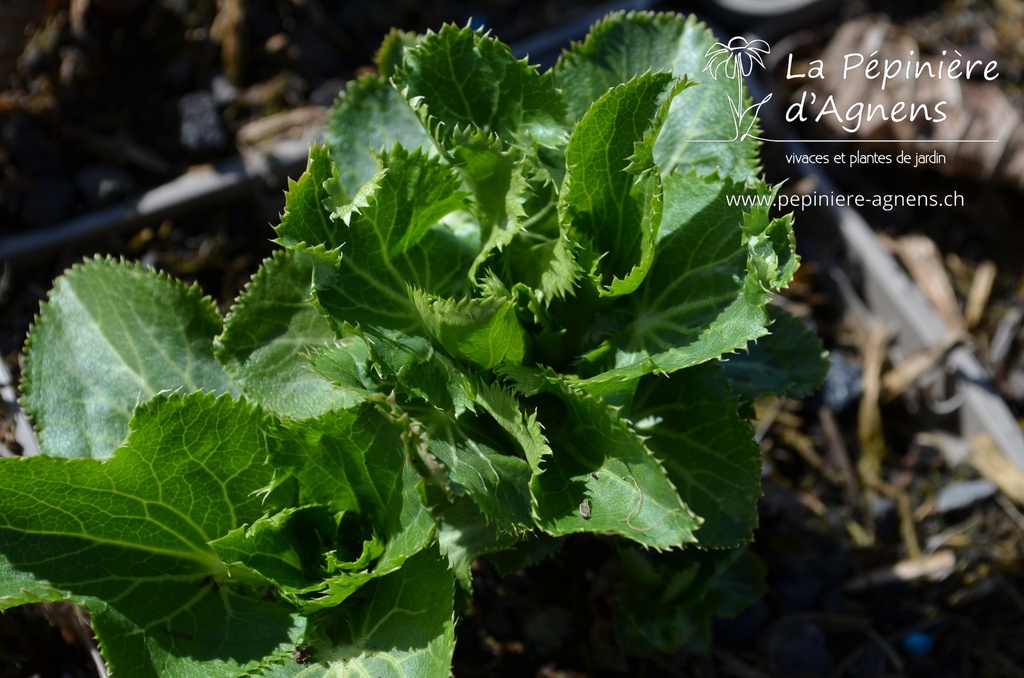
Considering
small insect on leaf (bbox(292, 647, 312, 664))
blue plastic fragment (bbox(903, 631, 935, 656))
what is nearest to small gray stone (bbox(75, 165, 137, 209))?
small insect on leaf (bbox(292, 647, 312, 664))

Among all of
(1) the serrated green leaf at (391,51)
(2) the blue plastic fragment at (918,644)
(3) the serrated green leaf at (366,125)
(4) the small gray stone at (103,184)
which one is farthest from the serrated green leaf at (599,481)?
(4) the small gray stone at (103,184)

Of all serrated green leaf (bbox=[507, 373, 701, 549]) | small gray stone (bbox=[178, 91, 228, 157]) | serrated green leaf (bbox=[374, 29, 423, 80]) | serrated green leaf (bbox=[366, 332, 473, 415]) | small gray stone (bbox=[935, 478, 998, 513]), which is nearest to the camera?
serrated green leaf (bbox=[507, 373, 701, 549])

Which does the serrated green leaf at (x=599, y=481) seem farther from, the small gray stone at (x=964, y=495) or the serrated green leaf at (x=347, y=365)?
the small gray stone at (x=964, y=495)

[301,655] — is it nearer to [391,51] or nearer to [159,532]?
[159,532]

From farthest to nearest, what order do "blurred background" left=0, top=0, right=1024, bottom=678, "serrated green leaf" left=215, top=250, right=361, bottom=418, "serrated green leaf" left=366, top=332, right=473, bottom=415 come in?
1. "blurred background" left=0, top=0, right=1024, bottom=678
2. "serrated green leaf" left=215, top=250, right=361, bottom=418
3. "serrated green leaf" left=366, top=332, right=473, bottom=415

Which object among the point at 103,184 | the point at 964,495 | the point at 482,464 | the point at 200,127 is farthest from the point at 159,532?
the point at 964,495

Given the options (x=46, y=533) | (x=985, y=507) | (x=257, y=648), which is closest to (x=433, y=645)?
(x=257, y=648)

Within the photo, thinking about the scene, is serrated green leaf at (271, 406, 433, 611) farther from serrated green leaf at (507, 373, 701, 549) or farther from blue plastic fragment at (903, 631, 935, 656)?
blue plastic fragment at (903, 631, 935, 656)
